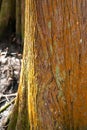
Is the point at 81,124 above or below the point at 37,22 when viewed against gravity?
below

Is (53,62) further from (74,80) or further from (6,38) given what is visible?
(6,38)

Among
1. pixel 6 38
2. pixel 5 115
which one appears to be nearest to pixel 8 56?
pixel 6 38

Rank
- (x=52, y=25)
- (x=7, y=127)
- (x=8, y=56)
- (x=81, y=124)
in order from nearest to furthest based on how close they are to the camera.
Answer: (x=52, y=25), (x=81, y=124), (x=7, y=127), (x=8, y=56)

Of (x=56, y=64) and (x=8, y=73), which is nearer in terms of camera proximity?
(x=56, y=64)

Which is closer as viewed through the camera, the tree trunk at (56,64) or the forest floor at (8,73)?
the tree trunk at (56,64)

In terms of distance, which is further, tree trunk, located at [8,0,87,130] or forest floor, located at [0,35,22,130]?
forest floor, located at [0,35,22,130]
